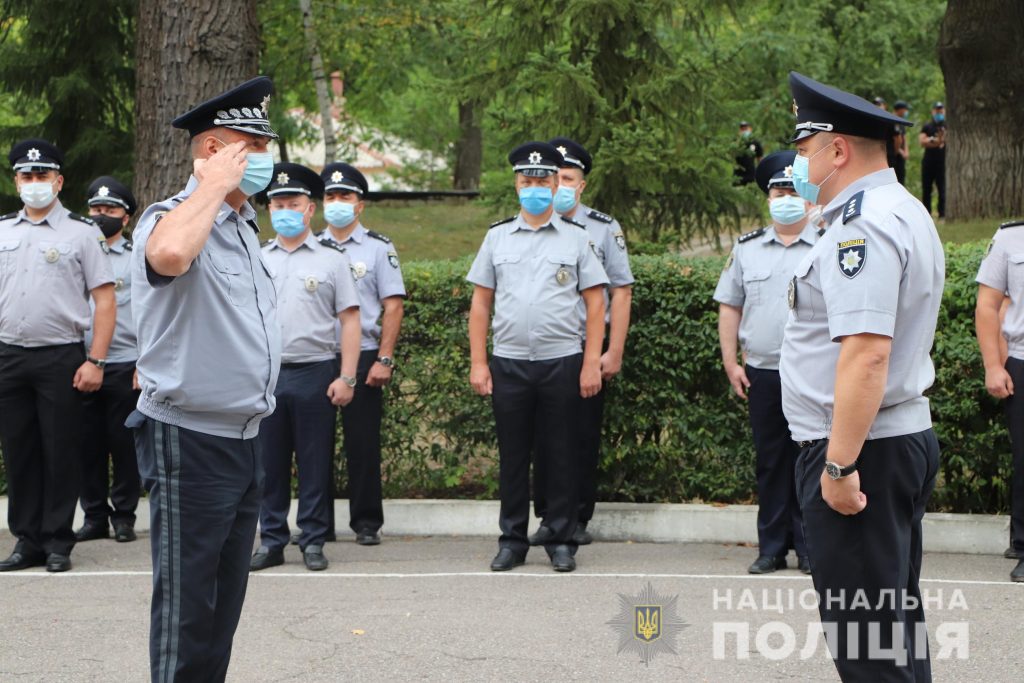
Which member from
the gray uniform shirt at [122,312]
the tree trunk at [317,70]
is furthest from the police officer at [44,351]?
the tree trunk at [317,70]

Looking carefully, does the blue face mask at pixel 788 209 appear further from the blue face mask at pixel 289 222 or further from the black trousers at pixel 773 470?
the blue face mask at pixel 289 222

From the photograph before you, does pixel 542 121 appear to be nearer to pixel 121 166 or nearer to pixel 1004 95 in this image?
pixel 121 166

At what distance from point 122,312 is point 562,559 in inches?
135

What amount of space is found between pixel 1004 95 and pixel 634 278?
388 inches

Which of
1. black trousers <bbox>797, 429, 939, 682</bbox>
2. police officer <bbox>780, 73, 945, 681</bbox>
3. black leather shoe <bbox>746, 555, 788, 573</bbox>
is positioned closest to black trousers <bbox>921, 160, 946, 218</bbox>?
black leather shoe <bbox>746, 555, 788, 573</bbox>

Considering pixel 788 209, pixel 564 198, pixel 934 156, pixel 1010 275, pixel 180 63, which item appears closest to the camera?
pixel 1010 275

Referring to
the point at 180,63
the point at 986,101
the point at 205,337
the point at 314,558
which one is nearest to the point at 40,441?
the point at 314,558

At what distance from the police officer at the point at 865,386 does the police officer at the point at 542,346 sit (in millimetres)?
3460

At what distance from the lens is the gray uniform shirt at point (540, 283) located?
290 inches

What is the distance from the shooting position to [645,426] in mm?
8352

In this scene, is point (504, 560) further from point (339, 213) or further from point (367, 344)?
point (339, 213)

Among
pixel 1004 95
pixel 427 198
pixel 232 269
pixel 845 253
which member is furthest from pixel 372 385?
pixel 427 198

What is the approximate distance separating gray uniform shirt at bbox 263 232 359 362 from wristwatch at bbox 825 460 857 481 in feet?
14.5

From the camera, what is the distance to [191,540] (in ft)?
13.6
